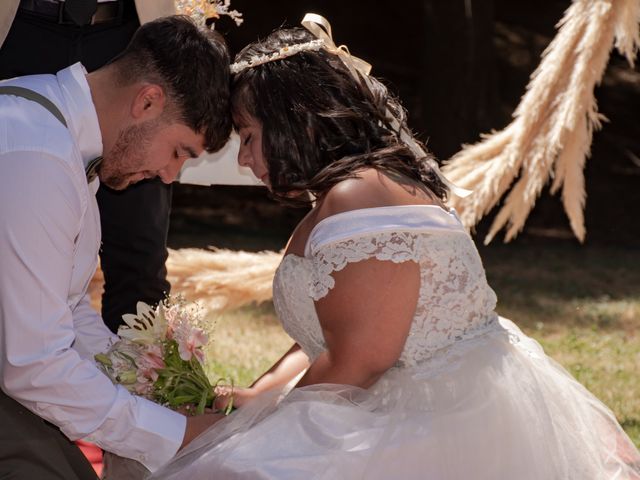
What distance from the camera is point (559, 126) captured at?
3.25m

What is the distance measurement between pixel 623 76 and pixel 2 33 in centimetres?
946

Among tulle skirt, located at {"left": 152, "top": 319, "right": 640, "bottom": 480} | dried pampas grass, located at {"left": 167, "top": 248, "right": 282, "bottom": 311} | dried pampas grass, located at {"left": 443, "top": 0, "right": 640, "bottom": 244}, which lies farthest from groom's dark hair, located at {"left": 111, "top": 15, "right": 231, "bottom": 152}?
dried pampas grass, located at {"left": 167, "top": 248, "right": 282, "bottom": 311}

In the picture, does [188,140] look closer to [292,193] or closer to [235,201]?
[292,193]

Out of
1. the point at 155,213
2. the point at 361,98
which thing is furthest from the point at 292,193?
the point at 155,213

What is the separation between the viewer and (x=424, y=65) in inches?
350

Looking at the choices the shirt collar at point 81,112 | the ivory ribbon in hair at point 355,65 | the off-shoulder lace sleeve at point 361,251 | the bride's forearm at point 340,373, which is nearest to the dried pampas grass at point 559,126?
the ivory ribbon in hair at point 355,65

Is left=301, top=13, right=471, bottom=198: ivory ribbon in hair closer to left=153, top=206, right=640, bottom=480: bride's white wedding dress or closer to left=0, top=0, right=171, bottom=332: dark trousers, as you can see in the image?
left=153, top=206, right=640, bottom=480: bride's white wedding dress

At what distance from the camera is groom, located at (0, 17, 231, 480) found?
2.21m

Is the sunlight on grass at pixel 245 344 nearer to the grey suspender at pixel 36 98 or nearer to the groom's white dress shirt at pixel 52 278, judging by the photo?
the groom's white dress shirt at pixel 52 278

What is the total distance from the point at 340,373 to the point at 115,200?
1.30 metres

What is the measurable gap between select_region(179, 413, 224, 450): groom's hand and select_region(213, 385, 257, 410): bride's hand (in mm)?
98

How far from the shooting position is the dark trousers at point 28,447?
7.79 ft

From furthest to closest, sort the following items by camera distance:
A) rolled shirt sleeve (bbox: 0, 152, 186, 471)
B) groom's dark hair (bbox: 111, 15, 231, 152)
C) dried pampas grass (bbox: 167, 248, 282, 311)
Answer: dried pampas grass (bbox: 167, 248, 282, 311), groom's dark hair (bbox: 111, 15, 231, 152), rolled shirt sleeve (bbox: 0, 152, 186, 471)

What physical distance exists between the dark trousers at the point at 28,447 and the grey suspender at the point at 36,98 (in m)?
0.60
